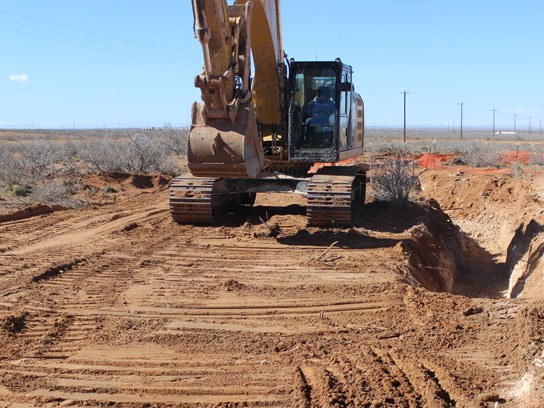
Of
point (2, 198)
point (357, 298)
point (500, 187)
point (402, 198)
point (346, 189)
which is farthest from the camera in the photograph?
point (500, 187)

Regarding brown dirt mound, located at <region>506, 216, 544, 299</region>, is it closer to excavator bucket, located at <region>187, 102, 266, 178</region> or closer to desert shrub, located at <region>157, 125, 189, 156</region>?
excavator bucket, located at <region>187, 102, 266, 178</region>

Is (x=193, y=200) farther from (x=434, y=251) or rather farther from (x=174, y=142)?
(x=174, y=142)

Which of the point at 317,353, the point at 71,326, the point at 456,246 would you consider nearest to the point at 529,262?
the point at 456,246

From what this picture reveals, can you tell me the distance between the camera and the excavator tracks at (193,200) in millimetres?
12117

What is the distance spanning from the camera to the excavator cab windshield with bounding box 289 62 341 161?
12422mm

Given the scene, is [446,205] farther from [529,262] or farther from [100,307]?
[100,307]

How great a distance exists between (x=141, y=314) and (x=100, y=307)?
547mm

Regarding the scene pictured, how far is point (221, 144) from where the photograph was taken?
32.9ft

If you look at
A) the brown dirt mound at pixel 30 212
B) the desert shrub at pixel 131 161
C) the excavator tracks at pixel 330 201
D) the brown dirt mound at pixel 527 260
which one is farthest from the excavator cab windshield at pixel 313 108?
the desert shrub at pixel 131 161

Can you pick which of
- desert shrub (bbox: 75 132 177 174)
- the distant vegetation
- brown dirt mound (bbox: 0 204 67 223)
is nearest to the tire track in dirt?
brown dirt mound (bbox: 0 204 67 223)

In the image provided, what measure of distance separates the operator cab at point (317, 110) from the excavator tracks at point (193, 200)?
5.56 feet

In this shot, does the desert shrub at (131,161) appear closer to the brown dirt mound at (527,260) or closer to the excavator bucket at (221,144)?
the excavator bucket at (221,144)

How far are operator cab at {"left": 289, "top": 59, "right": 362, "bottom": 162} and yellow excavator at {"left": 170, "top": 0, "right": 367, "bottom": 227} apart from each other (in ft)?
0.06

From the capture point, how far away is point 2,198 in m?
16.1
